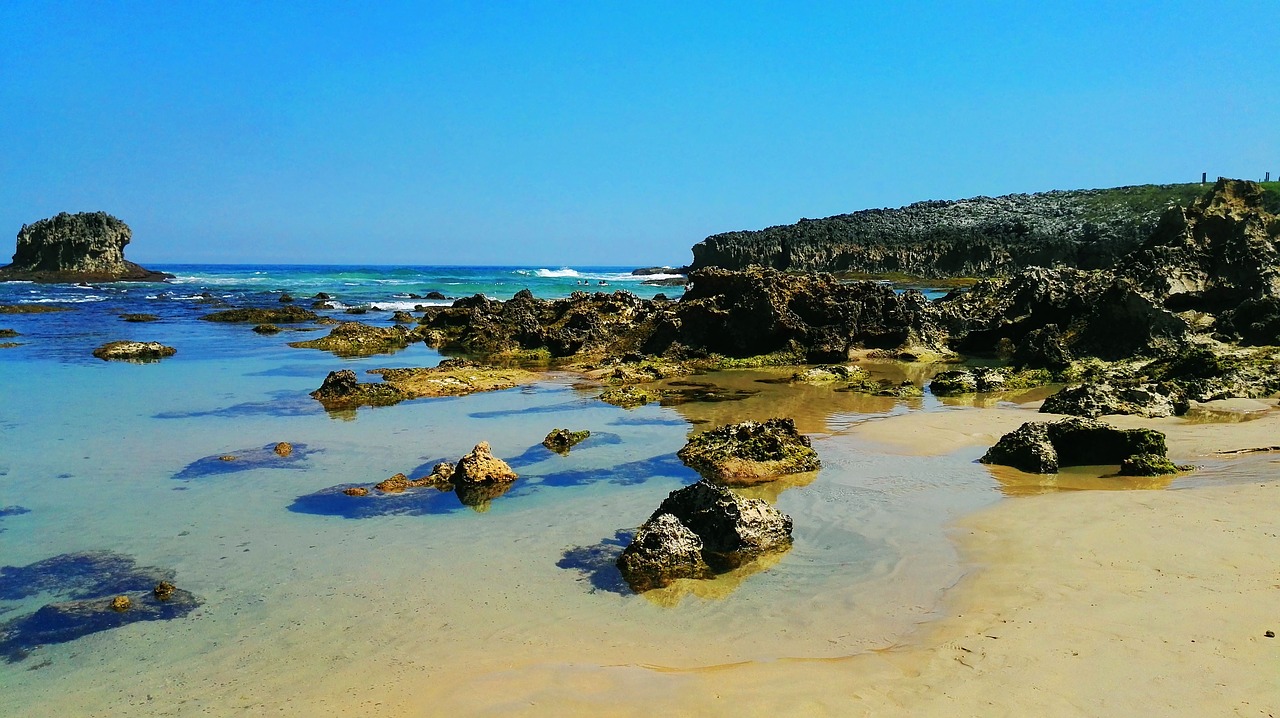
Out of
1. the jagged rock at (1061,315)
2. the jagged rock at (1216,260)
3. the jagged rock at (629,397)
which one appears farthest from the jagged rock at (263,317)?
the jagged rock at (1216,260)

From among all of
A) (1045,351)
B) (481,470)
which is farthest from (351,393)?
(1045,351)

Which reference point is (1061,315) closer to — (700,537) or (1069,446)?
(1069,446)

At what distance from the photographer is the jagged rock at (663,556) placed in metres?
5.91

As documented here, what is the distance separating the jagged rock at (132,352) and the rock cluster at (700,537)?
1718 centimetres

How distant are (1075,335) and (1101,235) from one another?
176 feet

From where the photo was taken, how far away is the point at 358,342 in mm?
22938

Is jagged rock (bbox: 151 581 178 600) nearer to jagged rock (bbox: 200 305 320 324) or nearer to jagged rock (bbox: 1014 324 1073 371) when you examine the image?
jagged rock (bbox: 1014 324 1073 371)

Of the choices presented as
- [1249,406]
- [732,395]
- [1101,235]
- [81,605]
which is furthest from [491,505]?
[1101,235]

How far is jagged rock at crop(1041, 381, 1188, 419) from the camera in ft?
35.6

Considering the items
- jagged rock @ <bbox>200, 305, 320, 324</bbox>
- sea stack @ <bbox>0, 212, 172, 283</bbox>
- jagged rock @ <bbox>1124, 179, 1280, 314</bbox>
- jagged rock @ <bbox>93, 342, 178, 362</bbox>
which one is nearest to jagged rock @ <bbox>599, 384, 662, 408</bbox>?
jagged rock @ <bbox>1124, 179, 1280, 314</bbox>

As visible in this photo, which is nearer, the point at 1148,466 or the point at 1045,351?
the point at 1148,466

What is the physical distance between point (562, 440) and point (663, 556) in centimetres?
435

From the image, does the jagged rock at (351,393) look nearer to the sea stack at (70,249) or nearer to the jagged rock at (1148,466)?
the jagged rock at (1148,466)

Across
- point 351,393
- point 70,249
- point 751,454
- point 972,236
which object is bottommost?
point 351,393
